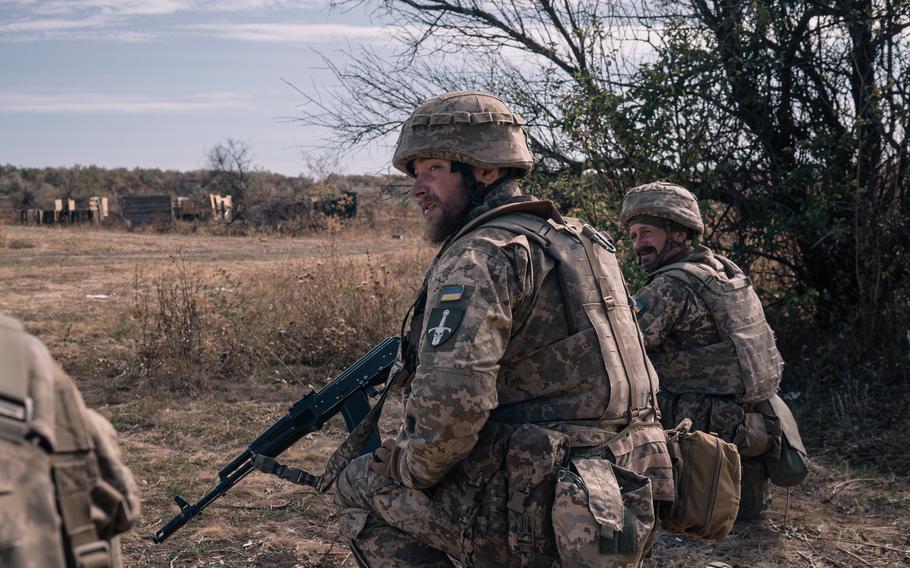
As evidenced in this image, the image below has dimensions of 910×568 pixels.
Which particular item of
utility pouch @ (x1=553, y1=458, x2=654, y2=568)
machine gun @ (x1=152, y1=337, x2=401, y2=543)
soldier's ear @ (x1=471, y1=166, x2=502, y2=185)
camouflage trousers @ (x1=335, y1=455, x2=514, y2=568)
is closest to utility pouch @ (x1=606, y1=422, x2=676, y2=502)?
utility pouch @ (x1=553, y1=458, x2=654, y2=568)

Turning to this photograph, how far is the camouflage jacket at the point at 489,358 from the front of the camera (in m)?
2.63

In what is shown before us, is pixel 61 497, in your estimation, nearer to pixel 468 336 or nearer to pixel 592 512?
pixel 468 336

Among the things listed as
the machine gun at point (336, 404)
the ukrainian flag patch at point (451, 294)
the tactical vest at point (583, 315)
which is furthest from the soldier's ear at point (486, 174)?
the machine gun at point (336, 404)

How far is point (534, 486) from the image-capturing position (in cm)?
273

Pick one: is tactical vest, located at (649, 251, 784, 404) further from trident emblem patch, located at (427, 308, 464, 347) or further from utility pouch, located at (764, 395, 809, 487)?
trident emblem patch, located at (427, 308, 464, 347)

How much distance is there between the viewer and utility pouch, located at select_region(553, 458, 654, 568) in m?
2.61

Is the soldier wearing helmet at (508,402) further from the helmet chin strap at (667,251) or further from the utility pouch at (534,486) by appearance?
the helmet chin strap at (667,251)

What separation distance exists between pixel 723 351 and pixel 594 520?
218 centimetres

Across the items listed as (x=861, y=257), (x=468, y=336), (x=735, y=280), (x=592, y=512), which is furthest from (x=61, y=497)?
(x=861, y=257)

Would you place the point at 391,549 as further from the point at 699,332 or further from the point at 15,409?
the point at 699,332

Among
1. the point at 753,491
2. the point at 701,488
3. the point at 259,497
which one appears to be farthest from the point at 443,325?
the point at 259,497

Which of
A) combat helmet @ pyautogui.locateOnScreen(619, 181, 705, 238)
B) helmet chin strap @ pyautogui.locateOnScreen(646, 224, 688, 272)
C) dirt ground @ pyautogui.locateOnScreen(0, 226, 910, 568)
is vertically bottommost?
dirt ground @ pyautogui.locateOnScreen(0, 226, 910, 568)

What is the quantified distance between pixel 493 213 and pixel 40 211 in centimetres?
2752

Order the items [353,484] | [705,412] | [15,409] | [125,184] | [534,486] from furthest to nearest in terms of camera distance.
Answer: [125,184], [705,412], [353,484], [534,486], [15,409]
